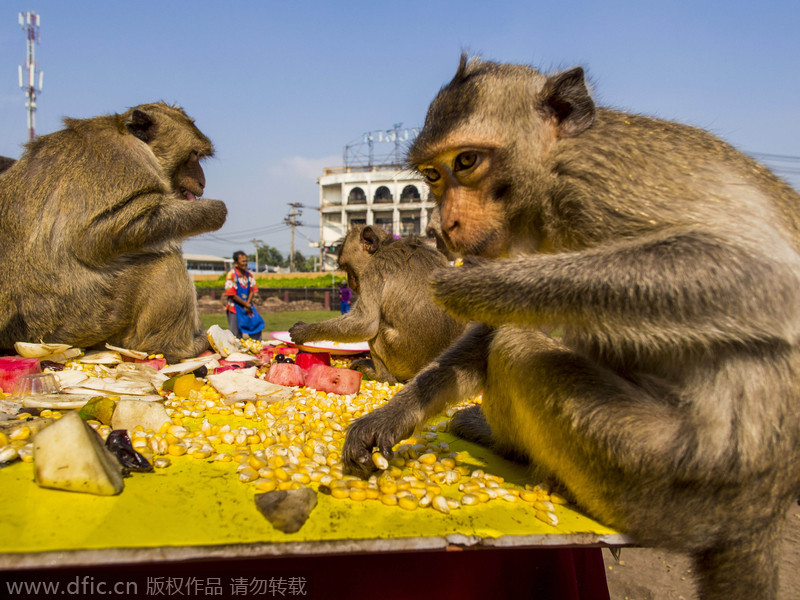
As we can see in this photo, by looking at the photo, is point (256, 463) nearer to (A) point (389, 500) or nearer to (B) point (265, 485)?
(B) point (265, 485)

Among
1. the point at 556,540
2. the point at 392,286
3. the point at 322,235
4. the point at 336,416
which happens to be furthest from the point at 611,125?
the point at 322,235

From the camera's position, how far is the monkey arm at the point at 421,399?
1.82 m

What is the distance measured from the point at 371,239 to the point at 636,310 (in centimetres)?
353

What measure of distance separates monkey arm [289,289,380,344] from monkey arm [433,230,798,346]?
2.90m

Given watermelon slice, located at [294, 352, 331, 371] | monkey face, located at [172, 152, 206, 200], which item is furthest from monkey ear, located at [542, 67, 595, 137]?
monkey face, located at [172, 152, 206, 200]

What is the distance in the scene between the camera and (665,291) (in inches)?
56.9

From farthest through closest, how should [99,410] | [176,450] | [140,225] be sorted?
1. [140,225]
2. [99,410]
3. [176,450]

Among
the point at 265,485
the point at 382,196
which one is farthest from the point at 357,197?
the point at 265,485

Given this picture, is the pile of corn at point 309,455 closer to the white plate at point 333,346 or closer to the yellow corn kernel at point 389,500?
the yellow corn kernel at point 389,500

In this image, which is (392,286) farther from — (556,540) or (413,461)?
(556,540)

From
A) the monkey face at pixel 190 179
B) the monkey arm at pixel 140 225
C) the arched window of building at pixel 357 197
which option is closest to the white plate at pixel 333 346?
the monkey arm at pixel 140 225

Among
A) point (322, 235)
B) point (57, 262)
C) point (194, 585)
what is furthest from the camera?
point (322, 235)

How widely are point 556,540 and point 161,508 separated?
1.03 meters

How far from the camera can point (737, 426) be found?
1.45 metres
